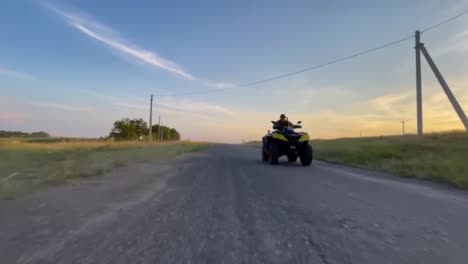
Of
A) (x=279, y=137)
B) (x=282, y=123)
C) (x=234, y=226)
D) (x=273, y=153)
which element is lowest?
(x=234, y=226)

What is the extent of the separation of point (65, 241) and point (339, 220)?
3.12m

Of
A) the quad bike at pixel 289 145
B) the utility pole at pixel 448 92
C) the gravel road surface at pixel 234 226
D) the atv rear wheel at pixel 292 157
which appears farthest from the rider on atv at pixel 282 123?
the utility pole at pixel 448 92

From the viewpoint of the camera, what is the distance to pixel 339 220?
4004mm

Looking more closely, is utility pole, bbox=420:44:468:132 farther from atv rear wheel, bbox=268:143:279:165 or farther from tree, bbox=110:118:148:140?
tree, bbox=110:118:148:140

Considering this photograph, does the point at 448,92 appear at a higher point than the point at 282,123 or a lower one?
higher

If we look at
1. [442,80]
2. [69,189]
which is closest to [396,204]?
[69,189]

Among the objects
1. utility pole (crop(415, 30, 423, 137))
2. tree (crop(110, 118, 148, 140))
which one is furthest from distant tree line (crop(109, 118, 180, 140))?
utility pole (crop(415, 30, 423, 137))

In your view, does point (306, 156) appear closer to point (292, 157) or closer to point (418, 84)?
point (292, 157)

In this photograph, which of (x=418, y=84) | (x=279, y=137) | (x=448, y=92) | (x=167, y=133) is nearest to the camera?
(x=279, y=137)

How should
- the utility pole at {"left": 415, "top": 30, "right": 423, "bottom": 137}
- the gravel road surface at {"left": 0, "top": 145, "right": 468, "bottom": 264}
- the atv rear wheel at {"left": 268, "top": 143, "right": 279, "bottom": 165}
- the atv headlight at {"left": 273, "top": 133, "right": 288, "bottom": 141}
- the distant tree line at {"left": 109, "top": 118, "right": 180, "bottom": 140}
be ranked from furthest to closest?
the distant tree line at {"left": 109, "top": 118, "right": 180, "bottom": 140}
the utility pole at {"left": 415, "top": 30, "right": 423, "bottom": 137}
the atv rear wheel at {"left": 268, "top": 143, "right": 279, "bottom": 165}
the atv headlight at {"left": 273, "top": 133, "right": 288, "bottom": 141}
the gravel road surface at {"left": 0, "top": 145, "right": 468, "bottom": 264}

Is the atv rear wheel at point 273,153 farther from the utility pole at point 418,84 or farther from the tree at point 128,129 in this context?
the tree at point 128,129

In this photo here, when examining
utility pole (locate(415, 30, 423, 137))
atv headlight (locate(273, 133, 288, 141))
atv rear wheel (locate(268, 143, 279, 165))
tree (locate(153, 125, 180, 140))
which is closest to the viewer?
atv headlight (locate(273, 133, 288, 141))

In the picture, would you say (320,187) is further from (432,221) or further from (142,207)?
(142,207)

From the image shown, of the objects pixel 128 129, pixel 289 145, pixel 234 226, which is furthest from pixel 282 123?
pixel 128 129
